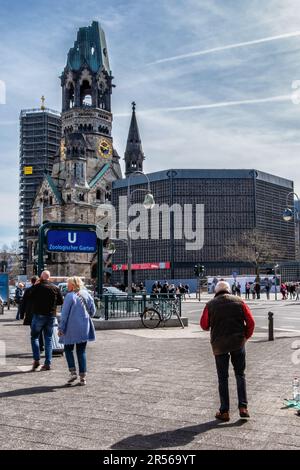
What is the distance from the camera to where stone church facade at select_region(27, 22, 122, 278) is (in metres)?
97.1

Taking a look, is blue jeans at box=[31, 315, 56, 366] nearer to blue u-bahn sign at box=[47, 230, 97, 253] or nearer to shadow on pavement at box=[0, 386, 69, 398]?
shadow on pavement at box=[0, 386, 69, 398]

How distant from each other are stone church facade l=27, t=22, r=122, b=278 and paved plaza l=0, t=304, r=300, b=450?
273 ft

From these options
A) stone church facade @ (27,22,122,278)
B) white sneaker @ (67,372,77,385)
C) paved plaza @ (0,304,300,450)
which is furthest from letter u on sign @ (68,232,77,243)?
stone church facade @ (27,22,122,278)

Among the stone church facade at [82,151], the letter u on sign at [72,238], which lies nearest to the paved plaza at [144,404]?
the letter u on sign at [72,238]

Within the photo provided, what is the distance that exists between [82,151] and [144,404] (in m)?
93.6

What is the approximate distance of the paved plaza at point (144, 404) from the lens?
537 cm

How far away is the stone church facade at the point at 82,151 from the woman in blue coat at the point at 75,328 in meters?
85.0

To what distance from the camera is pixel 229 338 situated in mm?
6398

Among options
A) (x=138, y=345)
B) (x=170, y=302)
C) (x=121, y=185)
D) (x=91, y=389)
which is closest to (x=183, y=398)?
(x=91, y=389)

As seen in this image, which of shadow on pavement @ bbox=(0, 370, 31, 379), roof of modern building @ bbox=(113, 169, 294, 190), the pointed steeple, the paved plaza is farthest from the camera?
the pointed steeple

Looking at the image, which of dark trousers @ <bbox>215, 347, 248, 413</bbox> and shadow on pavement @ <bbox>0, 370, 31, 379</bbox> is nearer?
dark trousers @ <bbox>215, 347, 248, 413</bbox>

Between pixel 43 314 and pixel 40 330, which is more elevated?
pixel 43 314

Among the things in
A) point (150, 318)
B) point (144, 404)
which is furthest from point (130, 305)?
point (144, 404)

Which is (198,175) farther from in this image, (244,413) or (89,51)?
(244,413)
